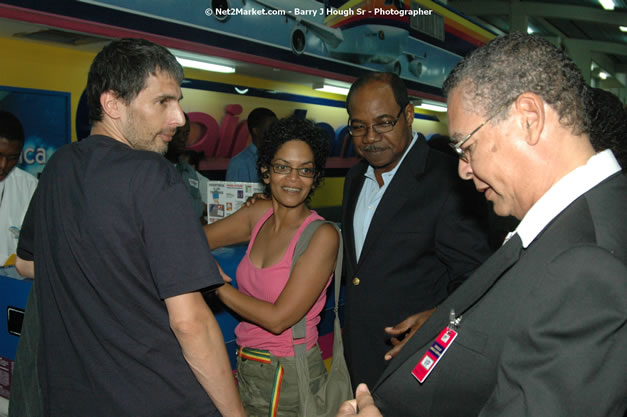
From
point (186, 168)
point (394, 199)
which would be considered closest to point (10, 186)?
point (186, 168)

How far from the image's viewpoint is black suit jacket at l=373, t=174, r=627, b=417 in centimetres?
76

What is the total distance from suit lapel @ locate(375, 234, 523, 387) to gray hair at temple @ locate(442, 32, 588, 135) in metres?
0.29

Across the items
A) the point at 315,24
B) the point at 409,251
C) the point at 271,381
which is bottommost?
the point at 271,381

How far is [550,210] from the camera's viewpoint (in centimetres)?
96

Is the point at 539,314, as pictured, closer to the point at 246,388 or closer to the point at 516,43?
the point at 516,43

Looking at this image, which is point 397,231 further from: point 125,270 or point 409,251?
point 125,270

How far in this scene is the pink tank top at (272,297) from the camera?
1914 mm

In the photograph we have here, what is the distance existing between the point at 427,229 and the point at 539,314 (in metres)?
1.20

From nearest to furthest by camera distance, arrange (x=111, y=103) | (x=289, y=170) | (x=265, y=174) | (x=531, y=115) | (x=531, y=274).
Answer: (x=531, y=274) < (x=531, y=115) < (x=111, y=103) < (x=289, y=170) < (x=265, y=174)

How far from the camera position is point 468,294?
1.05 m

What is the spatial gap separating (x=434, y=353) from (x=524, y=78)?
65cm

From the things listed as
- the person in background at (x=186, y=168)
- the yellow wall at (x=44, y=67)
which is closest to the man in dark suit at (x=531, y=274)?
the person in background at (x=186, y=168)

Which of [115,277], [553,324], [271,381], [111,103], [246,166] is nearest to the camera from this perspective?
[553,324]

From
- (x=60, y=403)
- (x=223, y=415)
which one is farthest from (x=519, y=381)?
(x=60, y=403)
